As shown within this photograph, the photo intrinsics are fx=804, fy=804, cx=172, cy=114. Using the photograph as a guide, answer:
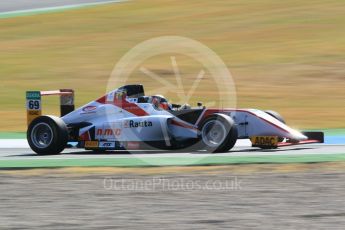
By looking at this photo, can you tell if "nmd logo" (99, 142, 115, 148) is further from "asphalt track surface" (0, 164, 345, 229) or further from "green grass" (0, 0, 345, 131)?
"green grass" (0, 0, 345, 131)

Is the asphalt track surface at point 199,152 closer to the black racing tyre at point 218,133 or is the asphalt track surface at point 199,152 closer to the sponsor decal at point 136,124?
the black racing tyre at point 218,133

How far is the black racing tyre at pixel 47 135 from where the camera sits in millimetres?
14000

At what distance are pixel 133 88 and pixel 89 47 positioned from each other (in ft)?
59.4

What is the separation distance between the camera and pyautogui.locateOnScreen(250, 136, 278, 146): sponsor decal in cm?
1378

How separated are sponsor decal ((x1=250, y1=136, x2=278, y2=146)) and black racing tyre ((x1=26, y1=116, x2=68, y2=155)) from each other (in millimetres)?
3302

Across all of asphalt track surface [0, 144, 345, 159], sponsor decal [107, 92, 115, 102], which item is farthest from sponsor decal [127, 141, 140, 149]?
sponsor decal [107, 92, 115, 102]

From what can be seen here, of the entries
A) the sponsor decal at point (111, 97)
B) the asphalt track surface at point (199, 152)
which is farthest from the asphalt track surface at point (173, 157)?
the sponsor decal at point (111, 97)

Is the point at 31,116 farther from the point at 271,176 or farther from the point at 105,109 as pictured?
the point at 271,176

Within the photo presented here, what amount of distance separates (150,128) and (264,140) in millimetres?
1971

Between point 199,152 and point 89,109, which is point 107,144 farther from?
point 199,152

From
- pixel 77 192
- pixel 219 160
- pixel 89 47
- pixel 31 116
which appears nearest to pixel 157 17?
pixel 89 47

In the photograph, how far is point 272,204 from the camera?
8727 millimetres

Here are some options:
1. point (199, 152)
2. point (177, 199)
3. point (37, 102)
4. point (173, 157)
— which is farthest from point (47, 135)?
point (177, 199)

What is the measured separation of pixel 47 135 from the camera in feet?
46.6
